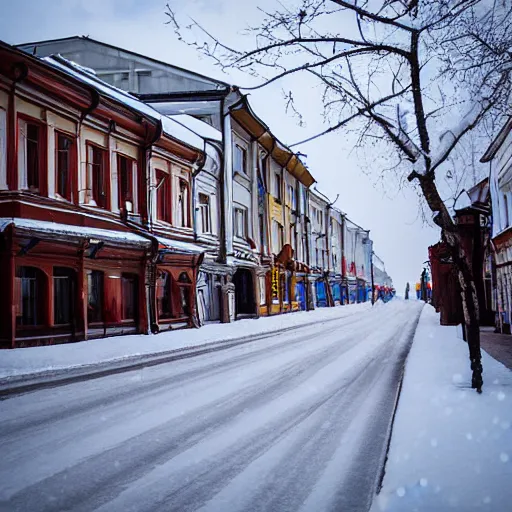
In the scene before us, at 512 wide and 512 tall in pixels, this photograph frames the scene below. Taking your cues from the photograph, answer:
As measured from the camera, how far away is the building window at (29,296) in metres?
15.9

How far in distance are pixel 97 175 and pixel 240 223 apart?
14.0m

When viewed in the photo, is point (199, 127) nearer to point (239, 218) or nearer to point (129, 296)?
point (239, 218)

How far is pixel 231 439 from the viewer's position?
564cm

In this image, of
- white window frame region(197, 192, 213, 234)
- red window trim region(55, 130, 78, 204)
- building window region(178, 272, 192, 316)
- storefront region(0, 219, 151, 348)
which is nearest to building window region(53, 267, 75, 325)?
storefront region(0, 219, 151, 348)

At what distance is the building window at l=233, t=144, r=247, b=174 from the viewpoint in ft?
107

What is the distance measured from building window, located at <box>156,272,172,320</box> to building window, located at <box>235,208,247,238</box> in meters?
9.21

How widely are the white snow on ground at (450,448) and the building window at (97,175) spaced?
14.1 m

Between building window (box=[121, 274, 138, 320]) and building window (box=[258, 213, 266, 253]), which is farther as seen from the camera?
building window (box=[258, 213, 266, 253])

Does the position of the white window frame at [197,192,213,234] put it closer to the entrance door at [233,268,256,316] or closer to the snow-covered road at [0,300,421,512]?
the entrance door at [233,268,256,316]

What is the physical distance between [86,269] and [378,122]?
1267 cm

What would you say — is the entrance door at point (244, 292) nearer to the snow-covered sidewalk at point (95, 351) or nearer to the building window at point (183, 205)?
the building window at point (183, 205)

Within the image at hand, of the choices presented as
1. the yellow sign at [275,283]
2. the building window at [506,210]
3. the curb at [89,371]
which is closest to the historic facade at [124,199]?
the yellow sign at [275,283]

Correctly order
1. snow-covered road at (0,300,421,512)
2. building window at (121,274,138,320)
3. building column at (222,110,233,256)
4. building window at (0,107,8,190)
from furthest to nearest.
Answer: building column at (222,110,233,256) → building window at (121,274,138,320) → building window at (0,107,8,190) → snow-covered road at (0,300,421,512)

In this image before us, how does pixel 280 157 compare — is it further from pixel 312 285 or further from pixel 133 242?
pixel 133 242
